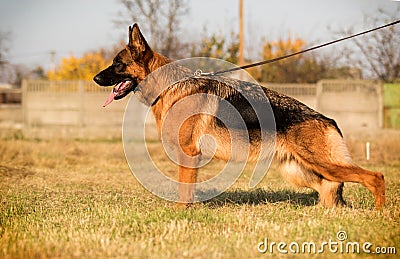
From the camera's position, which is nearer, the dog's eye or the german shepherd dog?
the german shepherd dog

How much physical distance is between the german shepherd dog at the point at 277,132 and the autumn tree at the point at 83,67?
817 inches

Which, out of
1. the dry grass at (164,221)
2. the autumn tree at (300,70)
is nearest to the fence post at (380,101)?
the autumn tree at (300,70)

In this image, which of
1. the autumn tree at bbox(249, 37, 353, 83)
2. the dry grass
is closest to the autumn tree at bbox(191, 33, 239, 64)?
the autumn tree at bbox(249, 37, 353, 83)

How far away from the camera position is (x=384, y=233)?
5082mm

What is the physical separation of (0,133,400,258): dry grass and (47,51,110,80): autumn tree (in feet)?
65.0

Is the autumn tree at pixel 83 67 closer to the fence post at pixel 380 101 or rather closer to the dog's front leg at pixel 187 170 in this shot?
the fence post at pixel 380 101

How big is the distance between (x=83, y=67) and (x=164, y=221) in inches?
1179

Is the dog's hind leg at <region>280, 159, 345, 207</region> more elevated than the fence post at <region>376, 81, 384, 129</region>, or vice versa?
the fence post at <region>376, 81, 384, 129</region>

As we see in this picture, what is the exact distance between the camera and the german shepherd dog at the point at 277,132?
253 inches

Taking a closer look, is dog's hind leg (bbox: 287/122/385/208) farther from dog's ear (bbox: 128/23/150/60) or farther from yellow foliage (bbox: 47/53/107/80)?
yellow foliage (bbox: 47/53/107/80)

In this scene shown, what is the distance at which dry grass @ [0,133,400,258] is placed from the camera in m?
4.57

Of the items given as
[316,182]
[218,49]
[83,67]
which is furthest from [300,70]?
[316,182]

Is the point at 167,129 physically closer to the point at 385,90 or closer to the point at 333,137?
the point at 333,137

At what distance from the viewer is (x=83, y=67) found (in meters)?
34.1
